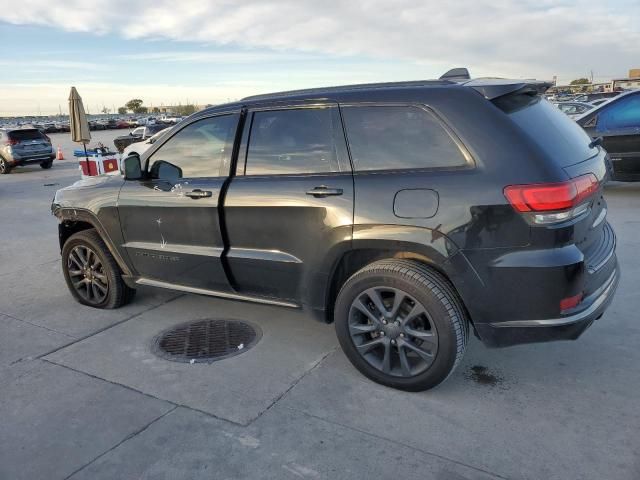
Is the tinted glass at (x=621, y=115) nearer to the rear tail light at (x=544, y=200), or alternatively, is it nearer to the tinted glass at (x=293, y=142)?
the rear tail light at (x=544, y=200)

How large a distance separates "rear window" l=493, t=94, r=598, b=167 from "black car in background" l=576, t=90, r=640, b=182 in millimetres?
5848

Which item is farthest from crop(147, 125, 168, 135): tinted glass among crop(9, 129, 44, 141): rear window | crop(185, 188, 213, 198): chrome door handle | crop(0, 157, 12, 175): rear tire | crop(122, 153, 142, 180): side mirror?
crop(185, 188, 213, 198): chrome door handle

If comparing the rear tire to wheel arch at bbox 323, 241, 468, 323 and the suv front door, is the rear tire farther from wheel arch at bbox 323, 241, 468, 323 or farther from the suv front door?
Answer: wheel arch at bbox 323, 241, 468, 323

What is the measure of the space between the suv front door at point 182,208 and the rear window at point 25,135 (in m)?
15.9

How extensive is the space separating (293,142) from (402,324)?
4.61 ft

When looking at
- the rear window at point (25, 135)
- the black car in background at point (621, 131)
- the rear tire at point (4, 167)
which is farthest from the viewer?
the rear window at point (25, 135)

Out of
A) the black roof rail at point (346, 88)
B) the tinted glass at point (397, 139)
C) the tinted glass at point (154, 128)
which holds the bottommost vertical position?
the tinted glass at point (397, 139)

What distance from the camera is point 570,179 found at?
2859 millimetres

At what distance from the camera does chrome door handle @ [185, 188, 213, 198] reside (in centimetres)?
387

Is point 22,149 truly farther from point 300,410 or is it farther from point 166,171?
point 300,410

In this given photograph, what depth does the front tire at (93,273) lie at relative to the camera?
4715mm

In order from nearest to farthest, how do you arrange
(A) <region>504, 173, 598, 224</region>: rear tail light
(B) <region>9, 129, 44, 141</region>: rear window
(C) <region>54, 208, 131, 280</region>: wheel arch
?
(A) <region>504, 173, 598, 224</region>: rear tail light
(C) <region>54, 208, 131, 280</region>: wheel arch
(B) <region>9, 129, 44, 141</region>: rear window

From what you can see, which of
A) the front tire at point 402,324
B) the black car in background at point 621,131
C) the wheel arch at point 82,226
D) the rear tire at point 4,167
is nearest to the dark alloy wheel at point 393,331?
the front tire at point 402,324

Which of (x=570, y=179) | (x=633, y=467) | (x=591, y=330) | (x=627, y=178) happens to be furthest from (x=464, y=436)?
(x=627, y=178)
